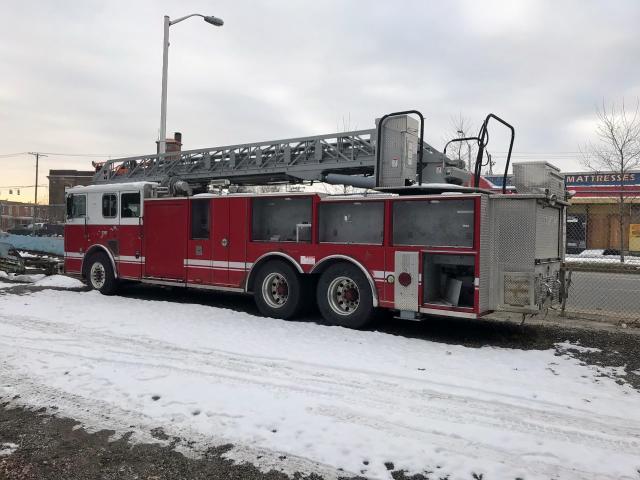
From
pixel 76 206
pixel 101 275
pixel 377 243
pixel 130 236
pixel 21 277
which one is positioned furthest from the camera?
pixel 21 277

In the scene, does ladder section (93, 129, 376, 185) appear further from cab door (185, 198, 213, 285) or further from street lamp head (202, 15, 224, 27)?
street lamp head (202, 15, 224, 27)

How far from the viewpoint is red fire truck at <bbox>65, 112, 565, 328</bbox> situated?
7.06 metres

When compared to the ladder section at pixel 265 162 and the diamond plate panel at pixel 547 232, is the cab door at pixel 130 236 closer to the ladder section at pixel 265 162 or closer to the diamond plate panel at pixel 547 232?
the ladder section at pixel 265 162

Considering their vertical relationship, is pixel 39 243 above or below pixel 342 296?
above

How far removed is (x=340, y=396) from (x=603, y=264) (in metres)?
20.2

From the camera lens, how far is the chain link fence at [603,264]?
Result: 10.9 m

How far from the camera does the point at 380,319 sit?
8445 mm

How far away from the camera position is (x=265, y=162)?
10.5 m

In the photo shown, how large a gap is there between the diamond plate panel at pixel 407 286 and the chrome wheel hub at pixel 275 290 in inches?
82.0

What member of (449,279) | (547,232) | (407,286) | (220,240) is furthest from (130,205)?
(547,232)

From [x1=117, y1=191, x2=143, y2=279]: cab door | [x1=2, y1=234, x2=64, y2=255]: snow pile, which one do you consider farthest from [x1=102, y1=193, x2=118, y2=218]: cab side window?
[x1=2, y1=234, x2=64, y2=255]: snow pile

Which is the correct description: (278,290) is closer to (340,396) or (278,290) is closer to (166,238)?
(166,238)

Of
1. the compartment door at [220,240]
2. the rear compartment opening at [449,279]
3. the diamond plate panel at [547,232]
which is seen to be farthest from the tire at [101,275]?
the diamond plate panel at [547,232]

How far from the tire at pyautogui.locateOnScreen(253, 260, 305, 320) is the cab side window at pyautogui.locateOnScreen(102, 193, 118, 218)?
4.28 m
